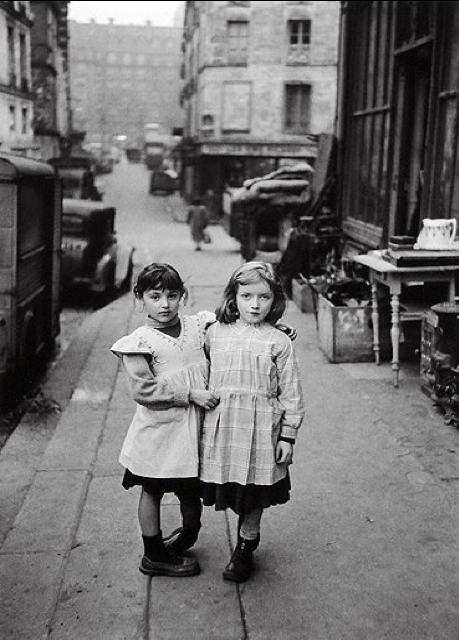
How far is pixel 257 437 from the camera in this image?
3447mm

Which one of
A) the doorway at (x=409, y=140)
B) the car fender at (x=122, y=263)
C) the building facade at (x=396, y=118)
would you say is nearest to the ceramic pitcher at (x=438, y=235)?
the building facade at (x=396, y=118)

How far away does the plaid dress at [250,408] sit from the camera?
3441 millimetres

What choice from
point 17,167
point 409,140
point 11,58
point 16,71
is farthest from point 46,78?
point 17,167

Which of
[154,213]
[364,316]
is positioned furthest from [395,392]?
[154,213]

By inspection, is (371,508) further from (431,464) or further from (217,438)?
(217,438)

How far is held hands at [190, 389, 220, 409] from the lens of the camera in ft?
11.2

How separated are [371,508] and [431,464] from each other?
2.84ft

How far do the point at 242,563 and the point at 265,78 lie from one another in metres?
33.0

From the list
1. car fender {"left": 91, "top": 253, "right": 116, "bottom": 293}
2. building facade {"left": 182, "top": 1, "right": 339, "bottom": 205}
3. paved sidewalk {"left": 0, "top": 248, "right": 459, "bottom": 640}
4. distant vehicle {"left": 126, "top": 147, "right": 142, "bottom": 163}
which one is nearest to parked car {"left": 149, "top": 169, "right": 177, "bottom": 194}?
building facade {"left": 182, "top": 1, "right": 339, "bottom": 205}

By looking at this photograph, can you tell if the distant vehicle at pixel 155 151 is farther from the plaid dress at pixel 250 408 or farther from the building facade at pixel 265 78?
the plaid dress at pixel 250 408

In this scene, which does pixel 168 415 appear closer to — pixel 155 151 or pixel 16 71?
pixel 16 71

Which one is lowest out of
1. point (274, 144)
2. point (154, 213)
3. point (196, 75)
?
point (154, 213)

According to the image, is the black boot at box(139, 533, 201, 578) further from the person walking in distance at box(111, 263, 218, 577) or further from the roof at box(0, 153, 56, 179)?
the roof at box(0, 153, 56, 179)

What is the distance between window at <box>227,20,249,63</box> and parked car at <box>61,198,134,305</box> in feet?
73.1
